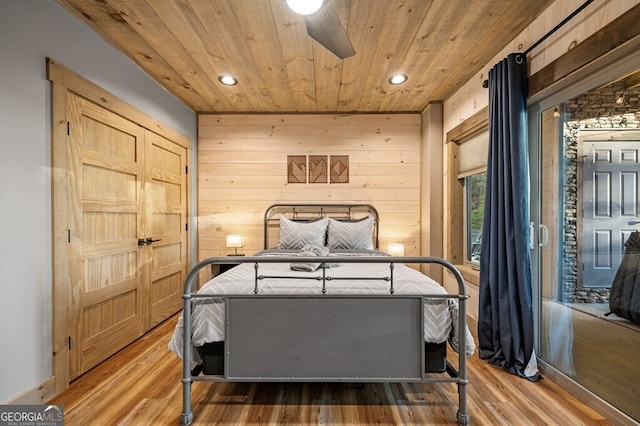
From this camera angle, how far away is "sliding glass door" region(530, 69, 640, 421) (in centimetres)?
174

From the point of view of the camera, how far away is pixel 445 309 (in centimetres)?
175

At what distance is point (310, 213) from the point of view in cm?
402

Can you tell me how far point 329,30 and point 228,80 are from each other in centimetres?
172

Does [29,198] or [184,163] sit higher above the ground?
[184,163]

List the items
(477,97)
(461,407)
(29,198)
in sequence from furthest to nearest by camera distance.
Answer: (477,97) → (29,198) → (461,407)

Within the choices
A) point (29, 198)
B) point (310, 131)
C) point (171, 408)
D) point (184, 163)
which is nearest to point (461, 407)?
point (171, 408)

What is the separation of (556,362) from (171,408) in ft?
8.64

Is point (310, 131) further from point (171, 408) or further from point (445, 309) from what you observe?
point (171, 408)

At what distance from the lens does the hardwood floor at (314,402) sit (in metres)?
1.70

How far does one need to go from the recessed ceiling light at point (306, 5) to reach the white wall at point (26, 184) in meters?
1.61

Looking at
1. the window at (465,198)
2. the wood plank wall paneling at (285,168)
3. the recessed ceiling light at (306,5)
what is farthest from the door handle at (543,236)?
the recessed ceiling light at (306,5)

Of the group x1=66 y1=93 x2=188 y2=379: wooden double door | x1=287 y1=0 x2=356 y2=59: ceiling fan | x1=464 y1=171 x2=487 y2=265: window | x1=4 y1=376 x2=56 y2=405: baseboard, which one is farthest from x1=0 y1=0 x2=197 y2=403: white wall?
x1=464 y1=171 x2=487 y2=265: window

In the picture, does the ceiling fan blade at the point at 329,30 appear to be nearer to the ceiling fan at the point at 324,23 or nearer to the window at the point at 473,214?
the ceiling fan at the point at 324,23

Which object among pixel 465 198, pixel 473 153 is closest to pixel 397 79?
pixel 473 153
